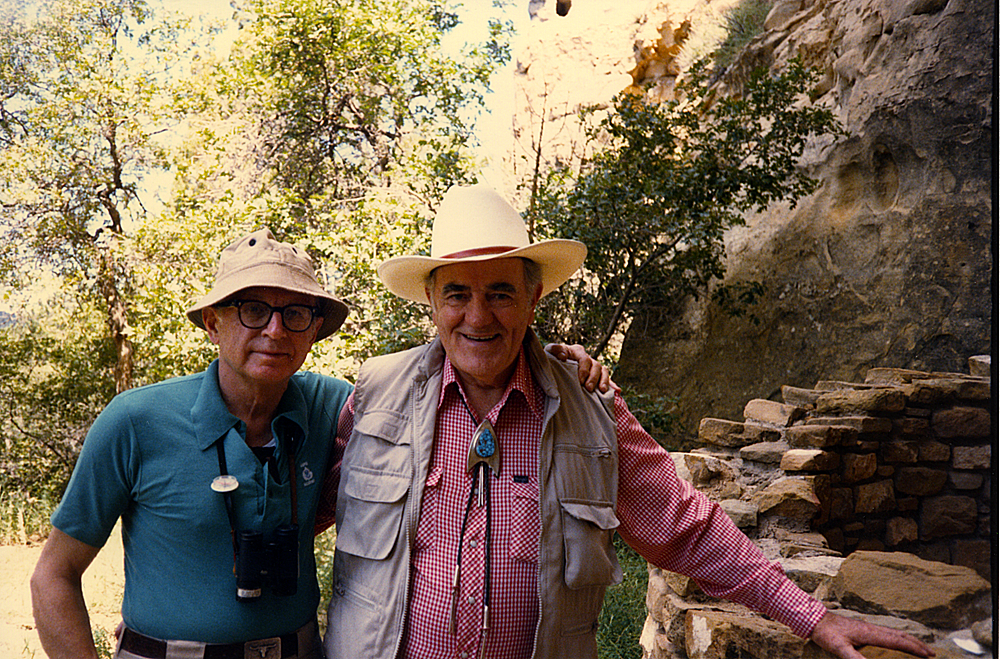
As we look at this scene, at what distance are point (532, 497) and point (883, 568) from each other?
101 centimetres

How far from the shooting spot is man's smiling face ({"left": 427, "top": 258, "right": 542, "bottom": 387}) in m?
1.71

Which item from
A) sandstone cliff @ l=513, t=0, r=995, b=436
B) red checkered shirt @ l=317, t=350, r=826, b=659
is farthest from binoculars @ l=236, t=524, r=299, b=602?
sandstone cliff @ l=513, t=0, r=995, b=436

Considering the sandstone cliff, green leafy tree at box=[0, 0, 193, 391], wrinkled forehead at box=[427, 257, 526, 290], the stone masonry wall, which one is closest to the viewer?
wrinkled forehead at box=[427, 257, 526, 290]

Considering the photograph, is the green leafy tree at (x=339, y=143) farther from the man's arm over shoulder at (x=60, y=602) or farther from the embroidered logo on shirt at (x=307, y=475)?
the man's arm over shoulder at (x=60, y=602)

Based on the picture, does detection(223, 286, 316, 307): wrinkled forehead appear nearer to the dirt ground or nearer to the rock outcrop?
the rock outcrop

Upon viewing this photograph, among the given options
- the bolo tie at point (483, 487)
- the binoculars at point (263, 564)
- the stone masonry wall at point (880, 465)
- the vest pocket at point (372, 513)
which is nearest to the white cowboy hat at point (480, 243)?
the bolo tie at point (483, 487)

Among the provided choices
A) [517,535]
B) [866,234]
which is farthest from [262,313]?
[866,234]

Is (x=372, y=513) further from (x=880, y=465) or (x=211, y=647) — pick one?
(x=880, y=465)

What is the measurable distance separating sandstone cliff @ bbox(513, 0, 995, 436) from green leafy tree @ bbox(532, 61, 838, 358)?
11.9 inches

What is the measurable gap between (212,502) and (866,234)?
5660 mm

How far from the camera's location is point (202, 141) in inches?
328

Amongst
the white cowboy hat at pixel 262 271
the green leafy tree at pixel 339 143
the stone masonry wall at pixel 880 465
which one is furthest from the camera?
the green leafy tree at pixel 339 143

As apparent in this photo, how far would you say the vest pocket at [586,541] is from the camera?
1639 millimetres

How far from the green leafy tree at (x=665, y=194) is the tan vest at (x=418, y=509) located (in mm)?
4441
